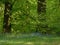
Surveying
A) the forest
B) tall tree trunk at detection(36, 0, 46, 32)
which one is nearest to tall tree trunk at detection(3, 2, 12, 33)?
the forest

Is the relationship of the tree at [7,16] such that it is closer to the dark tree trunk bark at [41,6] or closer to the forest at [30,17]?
the forest at [30,17]

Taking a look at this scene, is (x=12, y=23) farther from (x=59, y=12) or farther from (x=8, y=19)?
(x=59, y=12)

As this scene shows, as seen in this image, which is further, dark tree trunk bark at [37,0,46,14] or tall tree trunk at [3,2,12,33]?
dark tree trunk bark at [37,0,46,14]

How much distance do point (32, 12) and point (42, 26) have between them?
1.73 m

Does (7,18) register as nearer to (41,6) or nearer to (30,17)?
(30,17)

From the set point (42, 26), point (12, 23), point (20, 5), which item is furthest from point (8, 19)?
point (42, 26)

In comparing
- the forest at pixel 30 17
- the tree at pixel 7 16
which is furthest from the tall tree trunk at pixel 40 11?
the tree at pixel 7 16

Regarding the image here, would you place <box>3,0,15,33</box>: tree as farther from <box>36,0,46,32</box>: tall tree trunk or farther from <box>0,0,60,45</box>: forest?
<box>36,0,46,32</box>: tall tree trunk

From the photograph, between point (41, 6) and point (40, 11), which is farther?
point (41, 6)

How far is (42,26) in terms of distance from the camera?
1416 centimetres

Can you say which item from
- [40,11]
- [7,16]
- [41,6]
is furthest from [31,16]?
[7,16]

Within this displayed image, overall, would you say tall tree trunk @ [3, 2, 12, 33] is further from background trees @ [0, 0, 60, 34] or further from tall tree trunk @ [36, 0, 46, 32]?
tall tree trunk @ [36, 0, 46, 32]

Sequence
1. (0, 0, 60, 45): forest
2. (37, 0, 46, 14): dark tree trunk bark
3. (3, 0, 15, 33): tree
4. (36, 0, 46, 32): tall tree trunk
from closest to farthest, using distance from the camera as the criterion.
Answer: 1. (0, 0, 60, 45): forest
2. (36, 0, 46, 32): tall tree trunk
3. (3, 0, 15, 33): tree
4. (37, 0, 46, 14): dark tree trunk bark

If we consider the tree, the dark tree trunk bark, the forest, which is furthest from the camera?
the dark tree trunk bark
